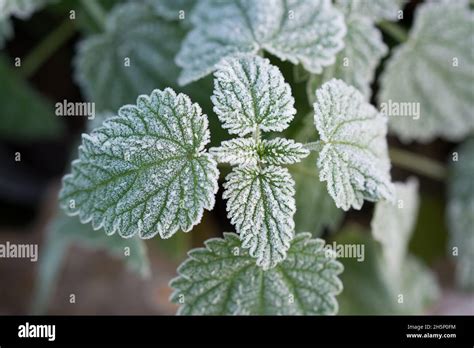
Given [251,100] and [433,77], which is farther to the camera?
[433,77]

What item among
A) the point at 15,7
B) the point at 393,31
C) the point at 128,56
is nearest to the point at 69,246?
the point at 128,56

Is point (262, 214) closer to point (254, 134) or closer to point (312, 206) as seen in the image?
point (254, 134)

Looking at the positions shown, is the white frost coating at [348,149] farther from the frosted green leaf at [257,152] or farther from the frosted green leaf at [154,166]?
the frosted green leaf at [154,166]

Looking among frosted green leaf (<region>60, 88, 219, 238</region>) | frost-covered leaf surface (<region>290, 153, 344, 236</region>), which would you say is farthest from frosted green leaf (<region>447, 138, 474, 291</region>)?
frosted green leaf (<region>60, 88, 219, 238</region>)

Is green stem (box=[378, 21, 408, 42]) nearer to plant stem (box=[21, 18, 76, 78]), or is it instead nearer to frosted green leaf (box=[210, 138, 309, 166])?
frosted green leaf (box=[210, 138, 309, 166])

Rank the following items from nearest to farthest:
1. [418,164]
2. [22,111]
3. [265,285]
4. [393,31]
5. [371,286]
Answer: [265,285] < [393,31] < [371,286] < [418,164] < [22,111]
